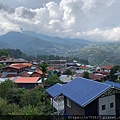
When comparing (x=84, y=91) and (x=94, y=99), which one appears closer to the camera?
(x=94, y=99)

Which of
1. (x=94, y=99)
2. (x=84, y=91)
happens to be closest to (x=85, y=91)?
(x=84, y=91)

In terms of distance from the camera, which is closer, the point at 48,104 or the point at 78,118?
the point at 78,118

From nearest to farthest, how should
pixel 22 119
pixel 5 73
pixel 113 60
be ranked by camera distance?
pixel 22 119
pixel 5 73
pixel 113 60

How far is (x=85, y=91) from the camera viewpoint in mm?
11664

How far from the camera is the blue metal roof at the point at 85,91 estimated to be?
1077 centimetres

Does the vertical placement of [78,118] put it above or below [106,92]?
below

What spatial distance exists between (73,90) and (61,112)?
9.72ft

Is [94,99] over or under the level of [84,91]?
under

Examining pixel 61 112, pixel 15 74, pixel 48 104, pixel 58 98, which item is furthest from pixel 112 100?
pixel 15 74

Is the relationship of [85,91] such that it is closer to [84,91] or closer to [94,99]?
[84,91]

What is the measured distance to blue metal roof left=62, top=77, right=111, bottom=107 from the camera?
35.3 feet

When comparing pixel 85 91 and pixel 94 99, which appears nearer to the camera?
pixel 94 99

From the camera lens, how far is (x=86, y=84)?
12.6 m

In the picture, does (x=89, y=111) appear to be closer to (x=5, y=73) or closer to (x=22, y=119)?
(x=22, y=119)
